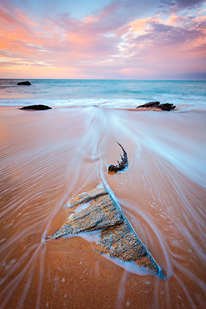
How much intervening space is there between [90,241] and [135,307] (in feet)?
2.41

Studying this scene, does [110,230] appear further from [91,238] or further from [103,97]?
[103,97]

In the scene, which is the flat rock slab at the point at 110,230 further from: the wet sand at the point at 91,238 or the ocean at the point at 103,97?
the ocean at the point at 103,97

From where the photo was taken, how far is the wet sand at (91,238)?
1348 mm

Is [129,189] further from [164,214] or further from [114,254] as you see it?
[114,254]

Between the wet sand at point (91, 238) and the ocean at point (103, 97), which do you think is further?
the ocean at point (103, 97)

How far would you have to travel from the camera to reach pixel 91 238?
1.74 meters

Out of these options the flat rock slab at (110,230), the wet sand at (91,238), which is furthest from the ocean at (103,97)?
the flat rock slab at (110,230)

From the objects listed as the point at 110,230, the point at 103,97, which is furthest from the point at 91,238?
the point at 103,97

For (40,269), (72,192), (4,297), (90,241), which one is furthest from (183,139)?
(4,297)

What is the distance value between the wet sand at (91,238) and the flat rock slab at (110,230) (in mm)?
96

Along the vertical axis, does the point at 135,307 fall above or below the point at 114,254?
below

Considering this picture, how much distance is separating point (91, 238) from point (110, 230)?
Answer: 27 centimetres

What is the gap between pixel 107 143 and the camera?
16.1 feet

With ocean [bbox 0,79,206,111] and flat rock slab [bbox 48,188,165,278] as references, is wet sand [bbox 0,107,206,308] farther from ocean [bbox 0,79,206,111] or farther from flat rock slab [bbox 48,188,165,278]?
ocean [bbox 0,79,206,111]
